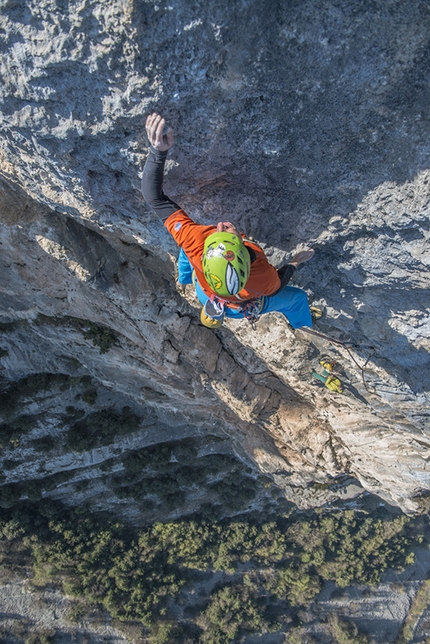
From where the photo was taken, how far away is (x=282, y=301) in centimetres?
577

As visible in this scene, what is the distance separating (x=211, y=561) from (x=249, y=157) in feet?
87.1

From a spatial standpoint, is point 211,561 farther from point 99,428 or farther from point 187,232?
point 187,232

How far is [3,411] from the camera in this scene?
A: 14.5 meters

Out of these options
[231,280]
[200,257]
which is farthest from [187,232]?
[231,280]

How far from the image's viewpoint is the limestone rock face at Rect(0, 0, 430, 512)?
3.48 metres

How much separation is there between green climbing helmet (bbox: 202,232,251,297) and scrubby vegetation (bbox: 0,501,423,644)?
20.0m

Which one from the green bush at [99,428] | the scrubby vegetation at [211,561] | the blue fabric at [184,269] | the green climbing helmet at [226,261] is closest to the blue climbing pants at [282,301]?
the blue fabric at [184,269]

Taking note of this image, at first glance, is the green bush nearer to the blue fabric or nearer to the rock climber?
the blue fabric

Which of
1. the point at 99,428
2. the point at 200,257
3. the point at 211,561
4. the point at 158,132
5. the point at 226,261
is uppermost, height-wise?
the point at 158,132

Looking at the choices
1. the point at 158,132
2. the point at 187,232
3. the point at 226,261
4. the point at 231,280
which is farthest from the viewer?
the point at 187,232

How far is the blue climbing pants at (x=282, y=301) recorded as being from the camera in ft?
18.7

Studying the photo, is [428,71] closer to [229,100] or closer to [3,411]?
[229,100]

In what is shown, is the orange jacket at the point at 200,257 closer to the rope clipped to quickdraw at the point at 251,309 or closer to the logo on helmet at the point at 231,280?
the rope clipped to quickdraw at the point at 251,309

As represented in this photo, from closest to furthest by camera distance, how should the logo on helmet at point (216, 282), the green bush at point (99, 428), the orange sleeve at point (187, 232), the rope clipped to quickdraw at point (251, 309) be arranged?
the logo on helmet at point (216, 282) < the orange sleeve at point (187, 232) < the rope clipped to quickdraw at point (251, 309) < the green bush at point (99, 428)
